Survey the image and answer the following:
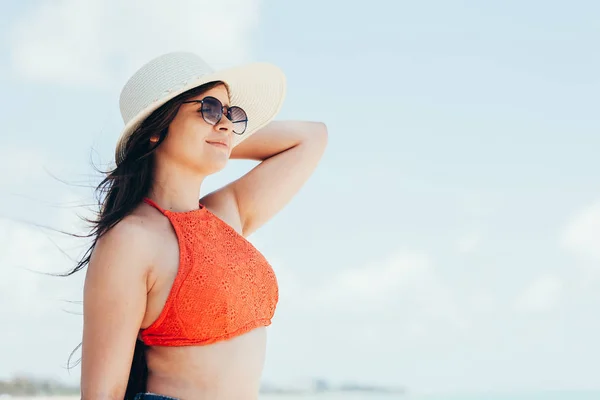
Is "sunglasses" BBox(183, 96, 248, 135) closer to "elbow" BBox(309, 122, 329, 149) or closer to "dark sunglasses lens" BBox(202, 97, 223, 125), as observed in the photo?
"dark sunglasses lens" BBox(202, 97, 223, 125)

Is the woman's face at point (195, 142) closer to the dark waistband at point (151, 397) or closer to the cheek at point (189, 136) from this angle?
the cheek at point (189, 136)

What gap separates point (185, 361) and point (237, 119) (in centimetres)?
74

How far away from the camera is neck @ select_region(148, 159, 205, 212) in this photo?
2305mm

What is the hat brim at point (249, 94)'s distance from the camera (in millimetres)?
2275

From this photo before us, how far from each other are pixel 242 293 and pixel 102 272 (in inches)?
14.8

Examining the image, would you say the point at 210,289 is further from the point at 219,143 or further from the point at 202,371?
the point at 219,143

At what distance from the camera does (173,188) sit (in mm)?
2318

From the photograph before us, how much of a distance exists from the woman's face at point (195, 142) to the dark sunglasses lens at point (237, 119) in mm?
41

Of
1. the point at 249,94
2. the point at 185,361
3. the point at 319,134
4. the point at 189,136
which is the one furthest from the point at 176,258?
the point at 319,134

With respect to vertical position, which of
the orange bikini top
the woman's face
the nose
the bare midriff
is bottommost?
the bare midriff

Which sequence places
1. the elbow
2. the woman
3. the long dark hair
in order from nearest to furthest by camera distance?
the woman
the long dark hair
the elbow

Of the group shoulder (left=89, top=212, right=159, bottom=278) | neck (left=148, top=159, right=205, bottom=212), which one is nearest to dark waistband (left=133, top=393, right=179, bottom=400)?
shoulder (left=89, top=212, right=159, bottom=278)

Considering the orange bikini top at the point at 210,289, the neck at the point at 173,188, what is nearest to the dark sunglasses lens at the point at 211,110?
the neck at the point at 173,188

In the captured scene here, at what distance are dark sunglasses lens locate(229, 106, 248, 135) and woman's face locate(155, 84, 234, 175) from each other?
0.13 feet
